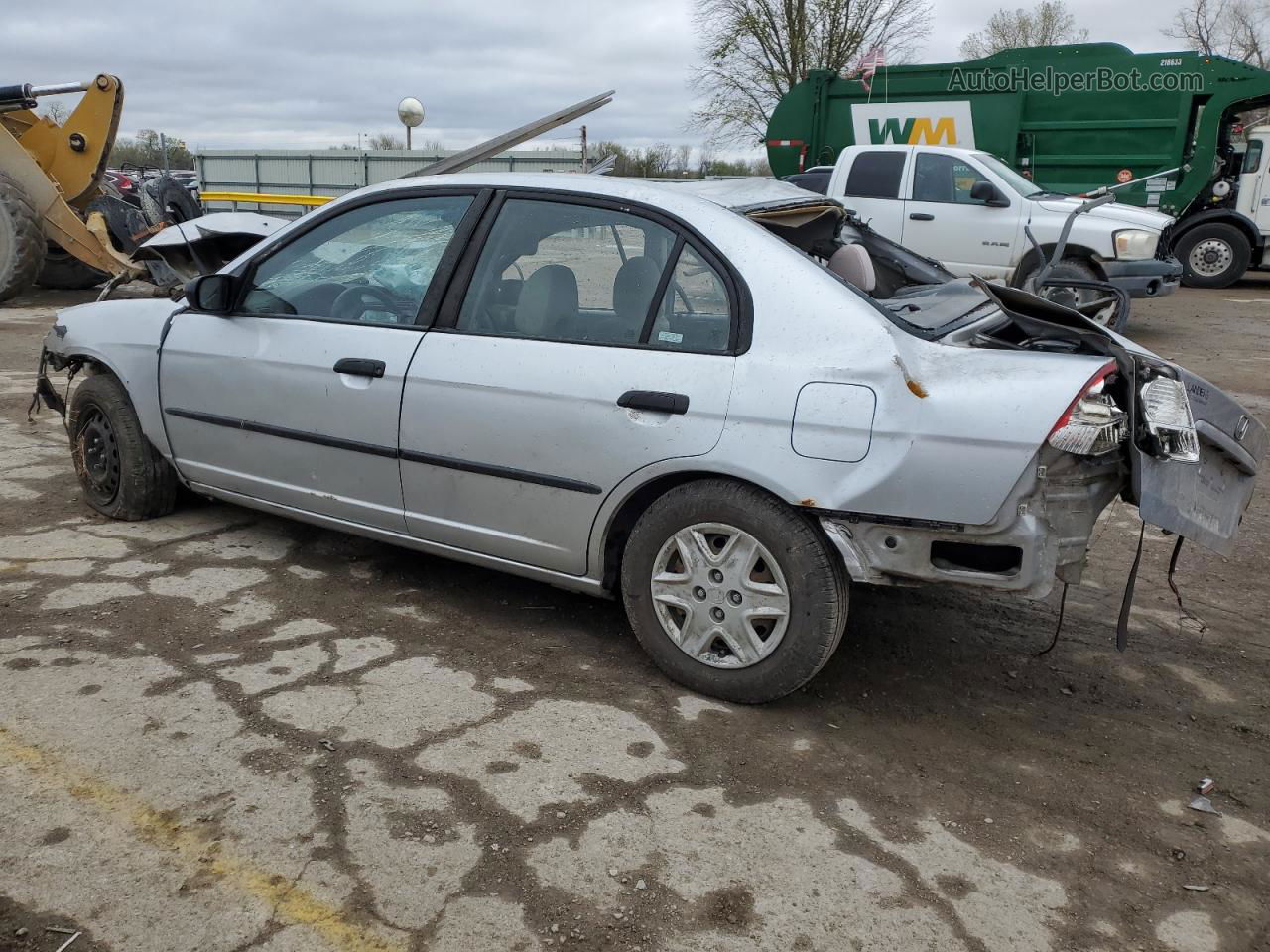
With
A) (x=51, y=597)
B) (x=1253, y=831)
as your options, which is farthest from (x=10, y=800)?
(x=1253, y=831)

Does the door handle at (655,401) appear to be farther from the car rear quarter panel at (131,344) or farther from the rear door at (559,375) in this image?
the car rear quarter panel at (131,344)

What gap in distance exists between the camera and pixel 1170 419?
115 inches

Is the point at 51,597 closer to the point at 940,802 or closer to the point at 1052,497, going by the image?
the point at 940,802

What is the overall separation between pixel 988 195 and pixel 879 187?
1.22m

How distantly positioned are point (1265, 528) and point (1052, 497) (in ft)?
10.1

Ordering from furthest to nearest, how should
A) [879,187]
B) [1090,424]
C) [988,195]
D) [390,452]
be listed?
1. [879,187]
2. [988,195]
3. [390,452]
4. [1090,424]

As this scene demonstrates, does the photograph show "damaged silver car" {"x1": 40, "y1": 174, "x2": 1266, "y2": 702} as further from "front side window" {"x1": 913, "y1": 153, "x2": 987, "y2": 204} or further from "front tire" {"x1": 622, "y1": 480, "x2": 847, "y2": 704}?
"front side window" {"x1": 913, "y1": 153, "x2": 987, "y2": 204}

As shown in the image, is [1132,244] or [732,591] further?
[1132,244]

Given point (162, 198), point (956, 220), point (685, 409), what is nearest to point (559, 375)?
point (685, 409)

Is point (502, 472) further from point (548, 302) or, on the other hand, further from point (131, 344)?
point (131, 344)

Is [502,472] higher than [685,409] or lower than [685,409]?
lower

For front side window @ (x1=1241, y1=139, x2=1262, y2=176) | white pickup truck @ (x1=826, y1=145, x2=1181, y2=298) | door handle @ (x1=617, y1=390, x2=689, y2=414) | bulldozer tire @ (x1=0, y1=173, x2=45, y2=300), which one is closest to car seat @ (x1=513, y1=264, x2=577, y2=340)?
door handle @ (x1=617, y1=390, x2=689, y2=414)

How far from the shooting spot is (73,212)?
1230 centimetres

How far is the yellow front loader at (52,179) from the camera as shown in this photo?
37.4 ft
